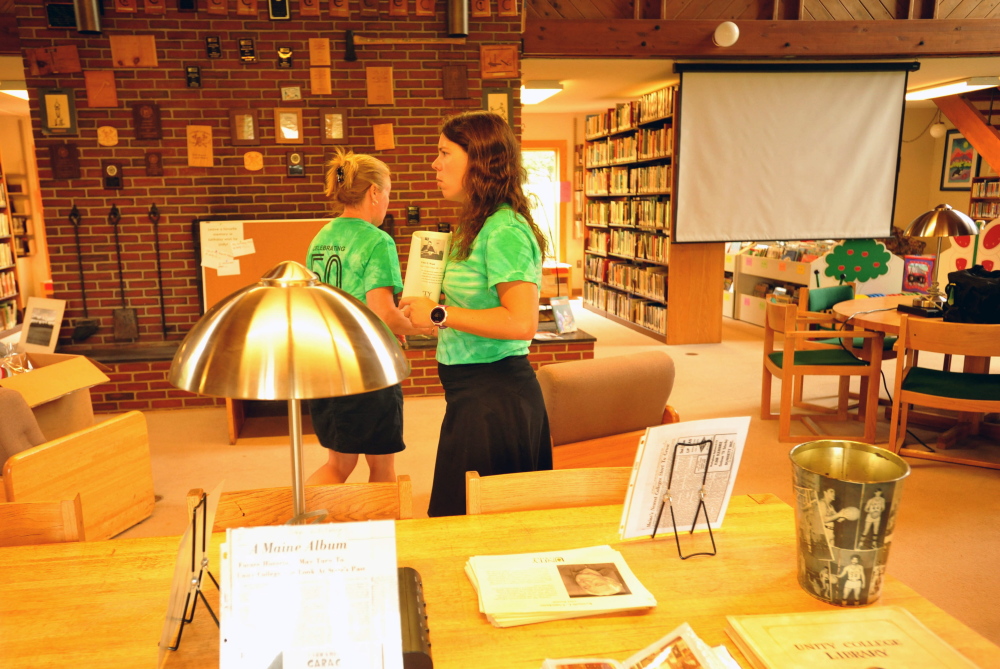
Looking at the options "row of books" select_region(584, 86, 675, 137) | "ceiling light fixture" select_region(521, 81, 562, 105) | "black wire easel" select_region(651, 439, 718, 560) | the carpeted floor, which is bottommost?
the carpeted floor

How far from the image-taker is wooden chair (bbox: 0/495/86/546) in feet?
4.76

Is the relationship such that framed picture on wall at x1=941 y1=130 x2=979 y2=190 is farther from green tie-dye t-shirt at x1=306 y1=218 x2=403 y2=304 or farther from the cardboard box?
the cardboard box

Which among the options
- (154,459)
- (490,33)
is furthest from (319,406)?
(490,33)

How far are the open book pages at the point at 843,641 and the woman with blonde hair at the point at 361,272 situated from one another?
1645mm

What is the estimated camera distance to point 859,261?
5.82m

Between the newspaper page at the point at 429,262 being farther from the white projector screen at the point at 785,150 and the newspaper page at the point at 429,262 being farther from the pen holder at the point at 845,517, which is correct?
the white projector screen at the point at 785,150

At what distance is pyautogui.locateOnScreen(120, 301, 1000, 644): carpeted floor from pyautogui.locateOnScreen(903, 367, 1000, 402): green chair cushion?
422 millimetres

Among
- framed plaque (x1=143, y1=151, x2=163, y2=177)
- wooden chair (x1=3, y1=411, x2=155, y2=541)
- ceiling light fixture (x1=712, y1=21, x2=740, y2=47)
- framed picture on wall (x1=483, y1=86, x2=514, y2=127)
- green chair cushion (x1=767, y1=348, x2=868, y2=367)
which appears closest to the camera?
wooden chair (x1=3, y1=411, x2=155, y2=541)

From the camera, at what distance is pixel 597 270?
9336 mm

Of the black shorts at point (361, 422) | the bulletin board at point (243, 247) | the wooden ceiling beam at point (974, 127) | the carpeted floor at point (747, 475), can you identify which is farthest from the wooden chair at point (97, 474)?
the wooden ceiling beam at point (974, 127)

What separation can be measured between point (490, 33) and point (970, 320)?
3.60 metres

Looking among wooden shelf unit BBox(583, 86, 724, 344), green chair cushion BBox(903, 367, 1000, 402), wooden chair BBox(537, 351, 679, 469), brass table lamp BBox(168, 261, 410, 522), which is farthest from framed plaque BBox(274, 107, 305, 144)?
brass table lamp BBox(168, 261, 410, 522)

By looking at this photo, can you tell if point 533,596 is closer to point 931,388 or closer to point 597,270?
point 931,388

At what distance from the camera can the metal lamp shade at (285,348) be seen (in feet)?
2.90
